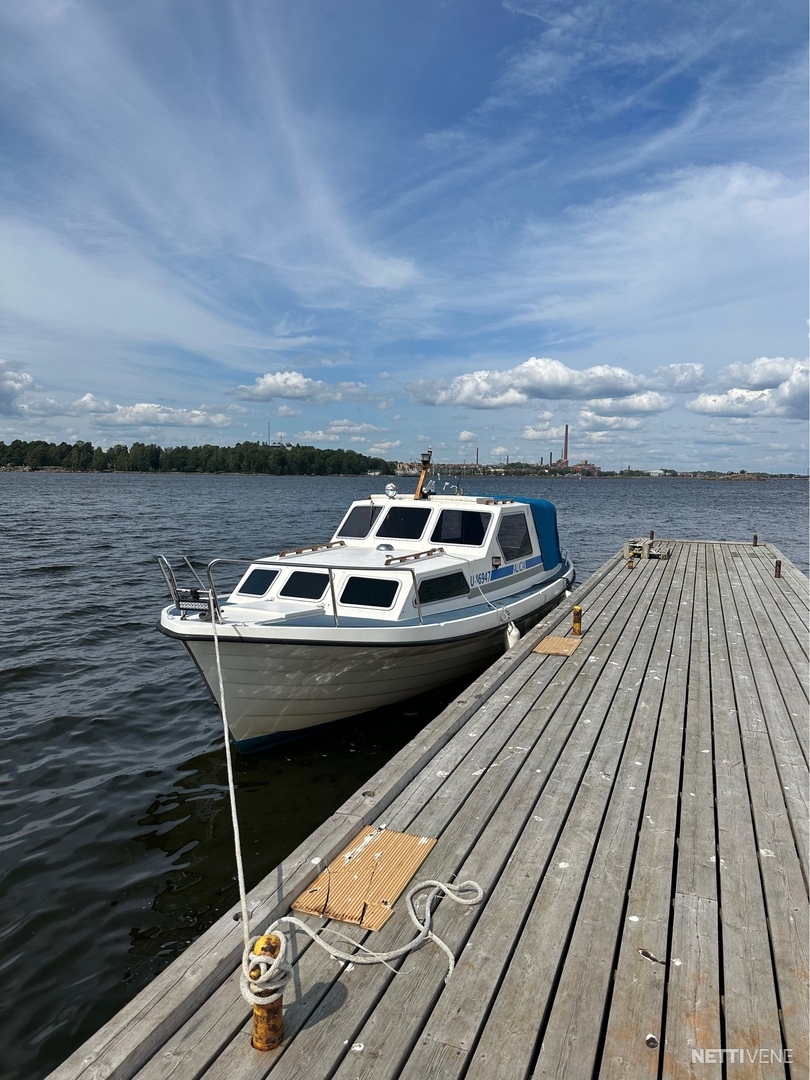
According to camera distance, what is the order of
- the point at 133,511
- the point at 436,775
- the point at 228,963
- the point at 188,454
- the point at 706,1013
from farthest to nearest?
the point at 188,454
the point at 133,511
the point at 436,775
the point at 228,963
the point at 706,1013

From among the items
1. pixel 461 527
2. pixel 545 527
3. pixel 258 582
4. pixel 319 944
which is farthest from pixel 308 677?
pixel 545 527

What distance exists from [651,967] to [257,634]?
207 inches

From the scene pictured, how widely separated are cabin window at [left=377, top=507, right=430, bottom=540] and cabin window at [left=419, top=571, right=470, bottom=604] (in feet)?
5.35

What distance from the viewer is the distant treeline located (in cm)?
14262

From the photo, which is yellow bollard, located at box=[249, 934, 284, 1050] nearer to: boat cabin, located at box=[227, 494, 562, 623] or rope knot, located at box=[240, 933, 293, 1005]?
rope knot, located at box=[240, 933, 293, 1005]

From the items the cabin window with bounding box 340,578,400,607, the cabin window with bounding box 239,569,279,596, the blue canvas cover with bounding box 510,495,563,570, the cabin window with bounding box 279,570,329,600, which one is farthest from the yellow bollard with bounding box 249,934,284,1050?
the blue canvas cover with bounding box 510,495,563,570

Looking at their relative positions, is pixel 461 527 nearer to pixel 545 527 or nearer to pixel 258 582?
pixel 545 527

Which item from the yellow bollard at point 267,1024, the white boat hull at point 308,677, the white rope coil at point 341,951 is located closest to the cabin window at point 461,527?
the white boat hull at point 308,677

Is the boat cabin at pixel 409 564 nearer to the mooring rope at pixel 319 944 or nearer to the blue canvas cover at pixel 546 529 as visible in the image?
the blue canvas cover at pixel 546 529

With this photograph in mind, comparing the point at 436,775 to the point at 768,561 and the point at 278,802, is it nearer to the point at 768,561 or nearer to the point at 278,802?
the point at 278,802

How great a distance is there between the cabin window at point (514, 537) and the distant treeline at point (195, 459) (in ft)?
416

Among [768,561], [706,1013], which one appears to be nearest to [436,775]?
A: [706,1013]

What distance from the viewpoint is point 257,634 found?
24.4 ft

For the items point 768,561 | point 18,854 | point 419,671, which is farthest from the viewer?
point 768,561
